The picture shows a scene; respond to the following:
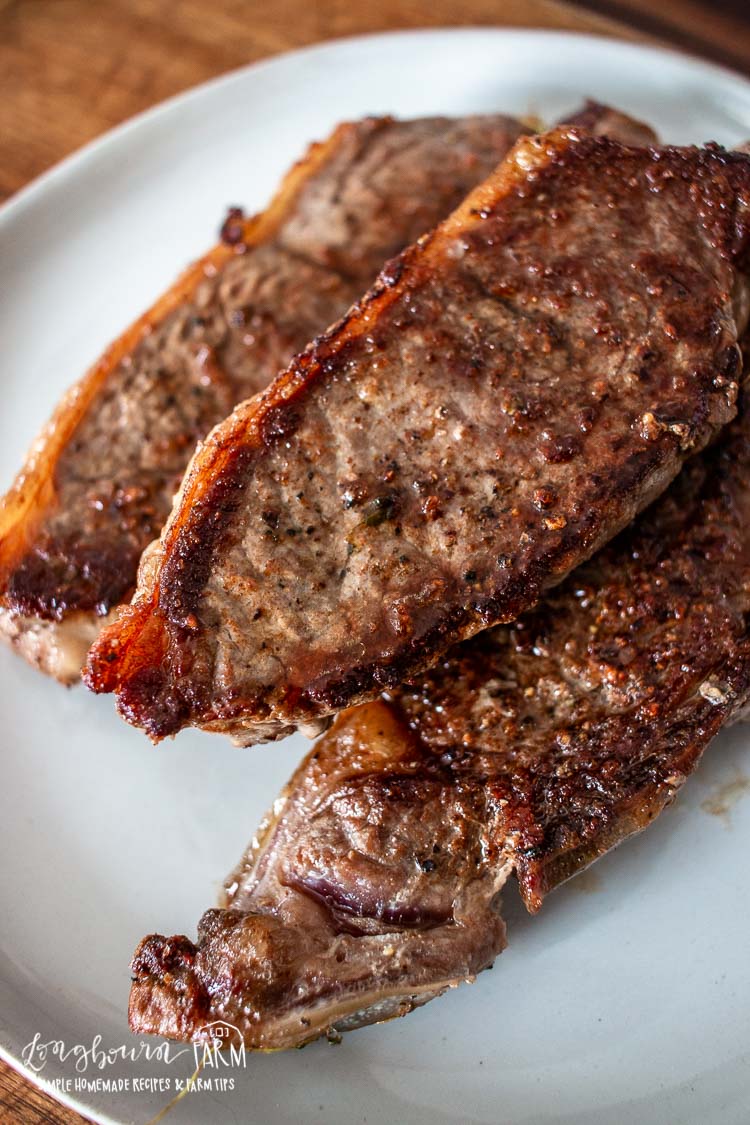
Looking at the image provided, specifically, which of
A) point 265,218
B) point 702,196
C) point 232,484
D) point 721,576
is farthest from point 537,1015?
point 265,218

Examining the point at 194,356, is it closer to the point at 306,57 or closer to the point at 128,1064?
the point at 306,57

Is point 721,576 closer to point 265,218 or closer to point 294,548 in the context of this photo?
point 294,548

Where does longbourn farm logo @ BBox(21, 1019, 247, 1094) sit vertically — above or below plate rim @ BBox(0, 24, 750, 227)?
below

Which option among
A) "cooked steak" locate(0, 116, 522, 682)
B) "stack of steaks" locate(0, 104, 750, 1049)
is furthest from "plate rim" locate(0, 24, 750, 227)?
"stack of steaks" locate(0, 104, 750, 1049)

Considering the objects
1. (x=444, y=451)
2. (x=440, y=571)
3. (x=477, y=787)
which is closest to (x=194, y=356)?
(x=444, y=451)

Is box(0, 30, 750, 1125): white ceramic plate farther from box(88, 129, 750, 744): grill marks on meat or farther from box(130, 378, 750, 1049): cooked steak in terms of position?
box(88, 129, 750, 744): grill marks on meat

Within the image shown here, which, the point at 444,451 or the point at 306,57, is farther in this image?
the point at 306,57

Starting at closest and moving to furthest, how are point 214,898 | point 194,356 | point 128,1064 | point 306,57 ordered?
point 128,1064 → point 214,898 → point 194,356 → point 306,57
